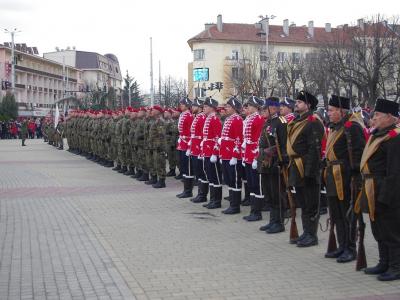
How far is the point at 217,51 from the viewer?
266 feet

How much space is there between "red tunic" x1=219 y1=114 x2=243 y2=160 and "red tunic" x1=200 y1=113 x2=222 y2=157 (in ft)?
2.31

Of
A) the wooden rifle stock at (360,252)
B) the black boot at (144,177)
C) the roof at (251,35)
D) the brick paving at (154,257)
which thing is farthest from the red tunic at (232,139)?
the roof at (251,35)

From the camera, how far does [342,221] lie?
24.8 ft

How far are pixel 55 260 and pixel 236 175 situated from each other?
4.39 metres

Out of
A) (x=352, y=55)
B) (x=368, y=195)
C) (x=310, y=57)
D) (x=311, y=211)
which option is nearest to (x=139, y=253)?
(x=311, y=211)

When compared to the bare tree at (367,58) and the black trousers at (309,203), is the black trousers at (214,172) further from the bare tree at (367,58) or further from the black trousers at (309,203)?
the bare tree at (367,58)

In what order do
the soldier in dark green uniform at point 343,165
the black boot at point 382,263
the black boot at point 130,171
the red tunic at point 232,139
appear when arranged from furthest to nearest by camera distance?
the black boot at point 130,171 < the red tunic at point 232,139 < the soldier in dark green uniform at point 343,165 < the black boot at point 382,263

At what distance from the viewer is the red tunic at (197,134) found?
504 inches

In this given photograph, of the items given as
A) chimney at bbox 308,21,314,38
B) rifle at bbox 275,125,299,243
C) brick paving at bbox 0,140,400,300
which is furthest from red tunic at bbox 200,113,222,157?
chimney at bbox 308,21,314,38

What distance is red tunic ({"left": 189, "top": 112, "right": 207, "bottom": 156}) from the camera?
1279 centimetres

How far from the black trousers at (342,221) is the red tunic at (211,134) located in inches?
182

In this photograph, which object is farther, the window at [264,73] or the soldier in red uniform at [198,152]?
the window at [264,73]

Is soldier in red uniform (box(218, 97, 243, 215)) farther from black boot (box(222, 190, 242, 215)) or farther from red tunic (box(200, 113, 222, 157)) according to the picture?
red tunic (box(200, 113, 222, 157))

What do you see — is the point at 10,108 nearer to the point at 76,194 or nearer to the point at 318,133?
the point at 76,194
